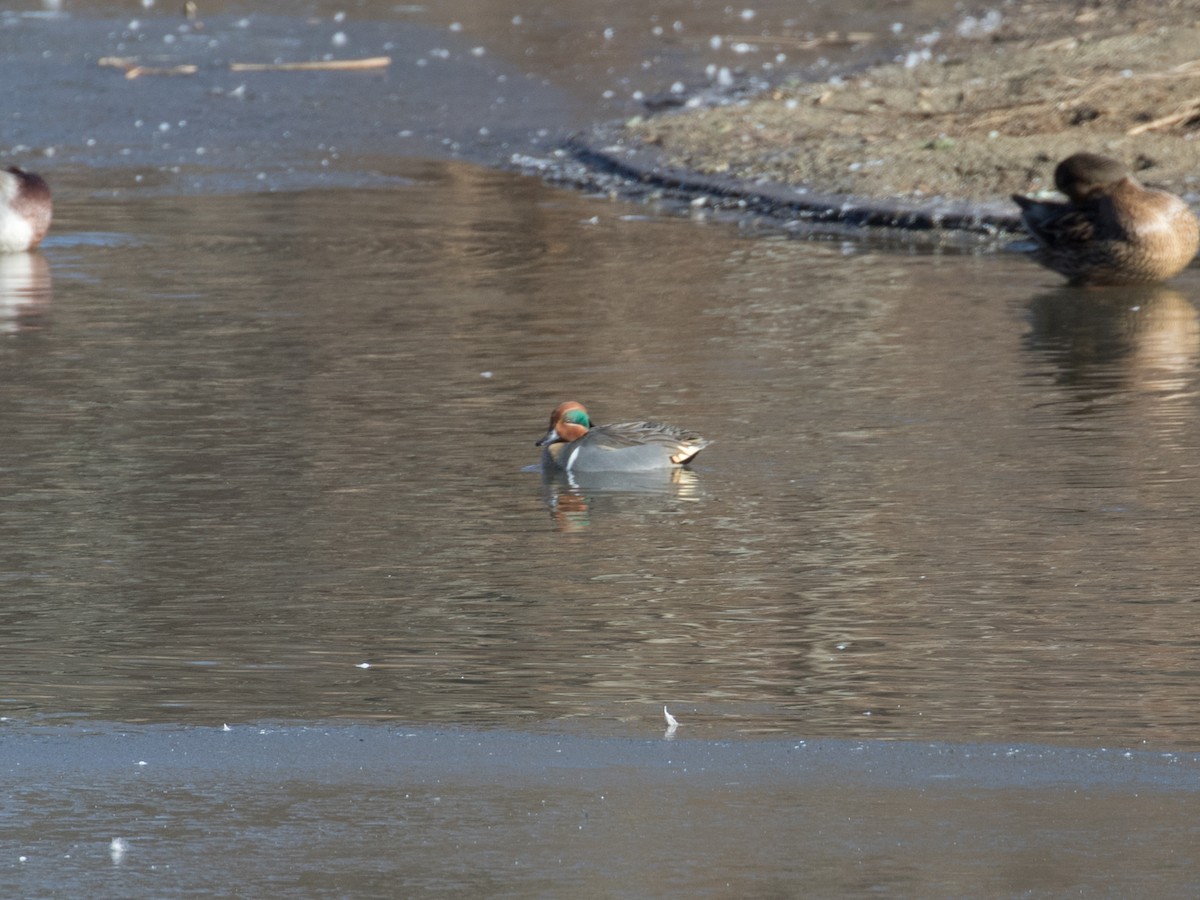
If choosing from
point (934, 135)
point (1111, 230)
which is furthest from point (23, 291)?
point (934, 135)

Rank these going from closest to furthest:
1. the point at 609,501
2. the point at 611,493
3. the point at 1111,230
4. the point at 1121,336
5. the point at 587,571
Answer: the point at 587,571 → the point at 609,501 → the point at 611,493 → the point at 1121,336 → the point at 1111,230

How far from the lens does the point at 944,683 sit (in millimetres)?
5914

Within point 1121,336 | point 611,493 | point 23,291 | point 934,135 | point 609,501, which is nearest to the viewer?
point 609,501

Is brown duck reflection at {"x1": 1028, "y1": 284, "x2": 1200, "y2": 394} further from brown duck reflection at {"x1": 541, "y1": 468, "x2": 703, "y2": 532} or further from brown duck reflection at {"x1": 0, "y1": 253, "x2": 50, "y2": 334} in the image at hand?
brown duck reflection at {"x1": 0, "y1": 253, "x2": 50, "y2": 334}

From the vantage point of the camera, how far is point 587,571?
7168 mm

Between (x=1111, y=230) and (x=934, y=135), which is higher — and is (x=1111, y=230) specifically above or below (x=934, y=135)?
below

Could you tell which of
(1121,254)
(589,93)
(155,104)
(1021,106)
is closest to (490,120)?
(589,93)

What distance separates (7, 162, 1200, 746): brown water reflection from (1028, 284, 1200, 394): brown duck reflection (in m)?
0.04

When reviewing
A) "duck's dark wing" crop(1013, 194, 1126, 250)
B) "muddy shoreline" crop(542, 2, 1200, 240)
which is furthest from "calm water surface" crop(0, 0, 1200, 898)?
"muddy shoreline" crop(542, 2, 1200, 240)

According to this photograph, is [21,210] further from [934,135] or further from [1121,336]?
[1121,336]

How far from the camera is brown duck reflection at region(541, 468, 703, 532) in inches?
319

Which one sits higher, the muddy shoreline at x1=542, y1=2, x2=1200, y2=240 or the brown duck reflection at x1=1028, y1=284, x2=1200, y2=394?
the muddy shoreline at x1=542, y1=2, x2=1200, y2=240

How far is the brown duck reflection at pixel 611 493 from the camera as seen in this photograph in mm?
8109

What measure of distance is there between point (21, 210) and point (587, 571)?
8483 mm
